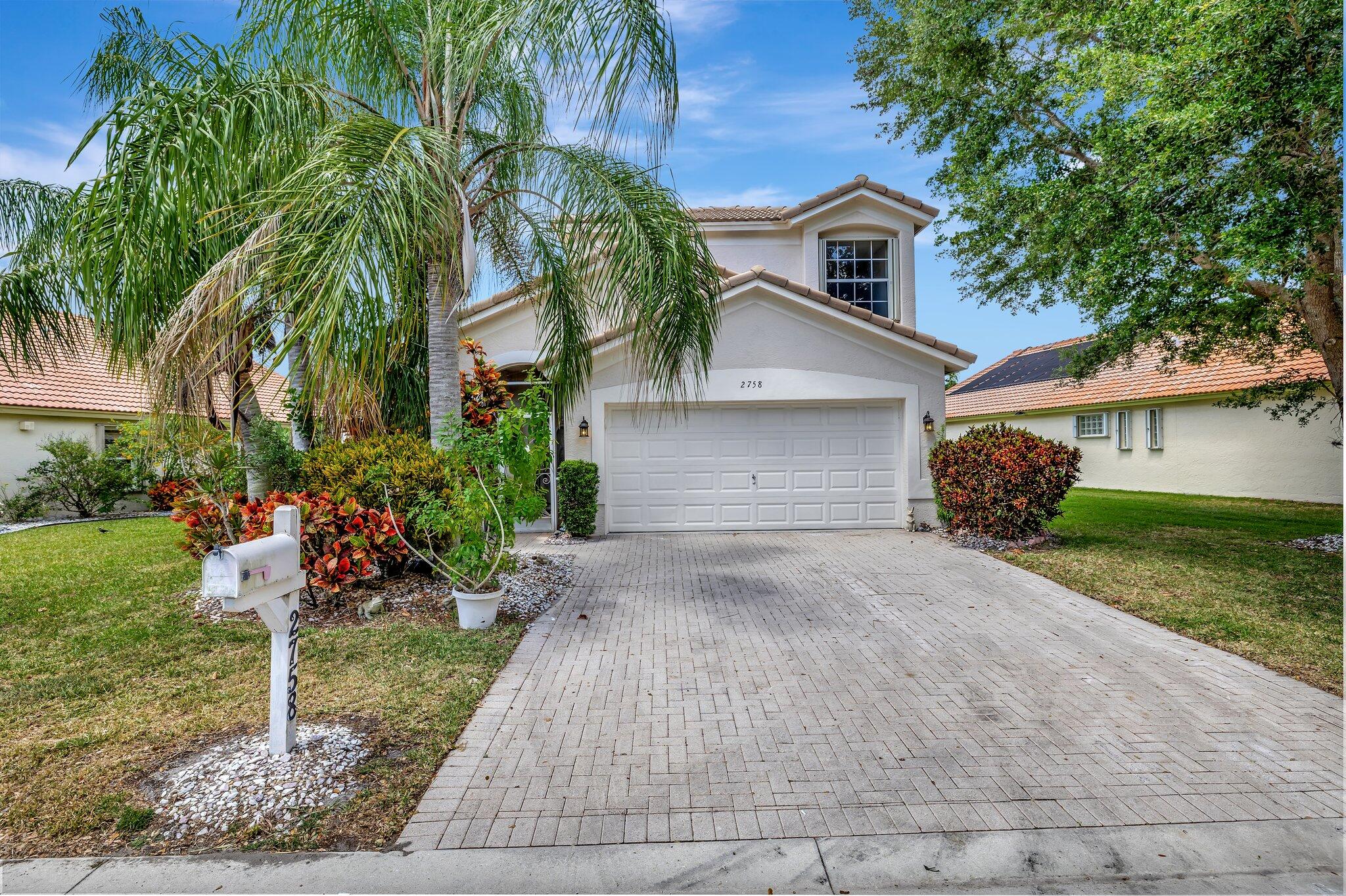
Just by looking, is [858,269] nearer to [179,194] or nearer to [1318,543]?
[1318,543]

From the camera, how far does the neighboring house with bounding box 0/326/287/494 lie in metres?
14.9

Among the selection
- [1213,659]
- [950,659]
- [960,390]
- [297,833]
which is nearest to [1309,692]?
[1213,659]

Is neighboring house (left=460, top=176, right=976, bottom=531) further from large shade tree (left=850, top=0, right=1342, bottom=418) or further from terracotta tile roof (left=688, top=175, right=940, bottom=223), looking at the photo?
terracotta tile roof (left=688, top=175, right=940, bottom=223)

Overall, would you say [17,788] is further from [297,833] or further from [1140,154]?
[1140,154]

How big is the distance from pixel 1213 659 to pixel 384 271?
695cm

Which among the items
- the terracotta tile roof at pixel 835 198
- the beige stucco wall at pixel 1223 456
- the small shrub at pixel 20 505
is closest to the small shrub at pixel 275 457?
the terracotta tile roof at pixel 835 198

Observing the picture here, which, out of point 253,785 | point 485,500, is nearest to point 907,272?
point 485,500

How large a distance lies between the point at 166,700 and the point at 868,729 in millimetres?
4568

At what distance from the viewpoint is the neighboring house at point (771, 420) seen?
11.6 m

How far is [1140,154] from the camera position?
24.0 ft

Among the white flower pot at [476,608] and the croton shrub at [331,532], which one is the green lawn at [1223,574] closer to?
the white flower pot at [476,608]

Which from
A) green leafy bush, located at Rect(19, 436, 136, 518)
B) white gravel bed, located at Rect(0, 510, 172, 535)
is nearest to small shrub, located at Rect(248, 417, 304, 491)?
white gravel bed, located at Rect(0, 510, 172, 535)

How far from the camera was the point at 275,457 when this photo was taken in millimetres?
8414

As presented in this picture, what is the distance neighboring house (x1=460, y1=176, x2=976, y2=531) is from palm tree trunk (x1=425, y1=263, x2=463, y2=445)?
14.2 ft
